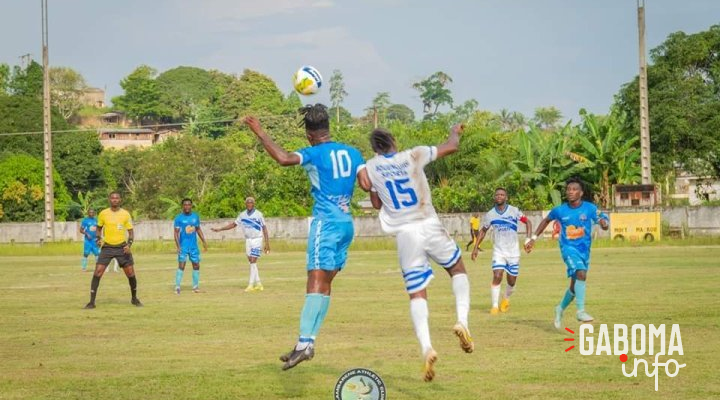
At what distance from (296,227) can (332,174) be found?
55.0 metres

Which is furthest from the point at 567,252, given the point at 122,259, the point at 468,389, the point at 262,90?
the point at 262,90

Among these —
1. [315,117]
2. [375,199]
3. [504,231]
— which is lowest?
[504,231]

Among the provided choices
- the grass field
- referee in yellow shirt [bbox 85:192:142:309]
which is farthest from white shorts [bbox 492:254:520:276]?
referee in yellow shirt [bbox 85:192:142:309]

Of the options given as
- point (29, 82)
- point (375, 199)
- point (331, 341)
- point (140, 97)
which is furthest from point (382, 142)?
point (140, 97)

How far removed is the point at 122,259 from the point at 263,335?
7412 mm

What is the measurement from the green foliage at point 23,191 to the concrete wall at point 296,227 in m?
13.4

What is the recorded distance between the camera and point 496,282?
814 inches

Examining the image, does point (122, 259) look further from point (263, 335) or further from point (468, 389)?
point (468, 389)

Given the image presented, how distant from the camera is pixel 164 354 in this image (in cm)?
1472

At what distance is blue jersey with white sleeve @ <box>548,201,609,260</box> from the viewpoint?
17.0 m

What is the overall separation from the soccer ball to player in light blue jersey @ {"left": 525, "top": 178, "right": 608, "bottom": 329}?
6.07 m

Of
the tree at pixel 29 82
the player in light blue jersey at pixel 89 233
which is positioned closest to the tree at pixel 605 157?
the player in light blue jersey at pixel 89 233

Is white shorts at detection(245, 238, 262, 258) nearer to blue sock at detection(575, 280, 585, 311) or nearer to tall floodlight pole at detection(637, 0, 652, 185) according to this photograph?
blue sock at detection(575, 280, 585, 311)

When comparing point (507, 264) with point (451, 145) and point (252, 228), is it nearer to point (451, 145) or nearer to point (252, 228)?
point (252, 228)
